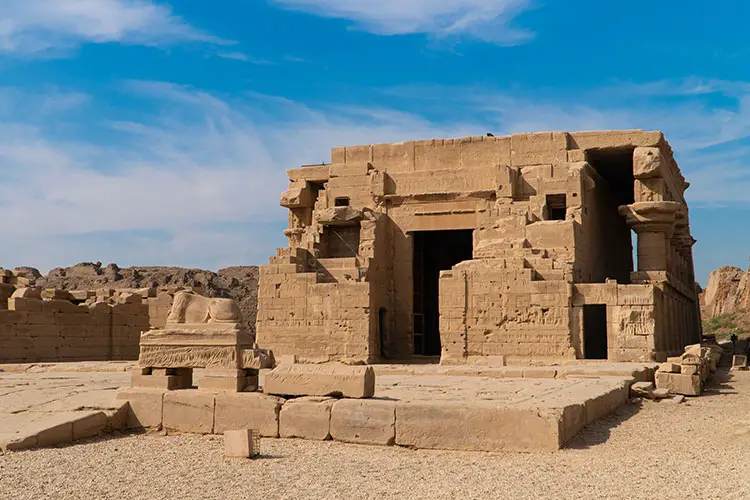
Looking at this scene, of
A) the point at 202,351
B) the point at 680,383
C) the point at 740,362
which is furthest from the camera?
the point at 740,362

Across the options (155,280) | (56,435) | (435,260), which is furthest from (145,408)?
(155,280)

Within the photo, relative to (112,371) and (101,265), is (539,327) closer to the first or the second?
(112,371)

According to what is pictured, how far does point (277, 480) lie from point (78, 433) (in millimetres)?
3120

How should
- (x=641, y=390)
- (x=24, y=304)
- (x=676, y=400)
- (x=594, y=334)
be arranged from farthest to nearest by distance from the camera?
(x=594, y=334) < (x=24, y=304) < (x=641, y=390) < (x=676, y=400)

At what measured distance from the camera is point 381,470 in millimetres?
7246

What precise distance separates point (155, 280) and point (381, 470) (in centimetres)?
2863

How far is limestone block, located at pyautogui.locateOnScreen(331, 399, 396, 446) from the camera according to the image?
8516 mm

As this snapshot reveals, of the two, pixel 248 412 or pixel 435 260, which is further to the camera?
pixel 435 260

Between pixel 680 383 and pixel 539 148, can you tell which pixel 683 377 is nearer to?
pixel 680 383

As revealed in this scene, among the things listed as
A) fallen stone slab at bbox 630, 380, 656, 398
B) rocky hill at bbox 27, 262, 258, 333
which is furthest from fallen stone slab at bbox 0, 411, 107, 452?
rocky hill at bbox 27, 262, 258, 333

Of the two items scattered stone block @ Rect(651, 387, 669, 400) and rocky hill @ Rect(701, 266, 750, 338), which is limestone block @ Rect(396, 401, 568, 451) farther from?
rocky hill @ Rect(701, 266, 750, 338)

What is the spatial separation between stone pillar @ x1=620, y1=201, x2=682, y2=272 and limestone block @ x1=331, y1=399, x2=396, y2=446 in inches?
599

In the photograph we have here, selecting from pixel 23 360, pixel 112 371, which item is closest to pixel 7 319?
pixel 23 360

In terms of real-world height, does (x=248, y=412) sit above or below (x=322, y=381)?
below
